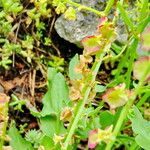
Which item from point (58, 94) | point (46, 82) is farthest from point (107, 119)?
point (46, 82)

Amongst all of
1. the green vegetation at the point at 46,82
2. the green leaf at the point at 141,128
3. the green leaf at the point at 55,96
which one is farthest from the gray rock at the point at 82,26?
the green leaf at the point at 141,128

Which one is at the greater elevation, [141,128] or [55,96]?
[141,128]

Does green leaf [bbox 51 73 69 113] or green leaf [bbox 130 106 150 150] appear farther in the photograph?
green leaf [bbox 51 73 69 113]

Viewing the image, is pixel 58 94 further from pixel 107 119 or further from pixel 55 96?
pixel 107 119

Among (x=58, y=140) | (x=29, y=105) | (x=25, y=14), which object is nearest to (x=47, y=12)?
(x=25, y=14)

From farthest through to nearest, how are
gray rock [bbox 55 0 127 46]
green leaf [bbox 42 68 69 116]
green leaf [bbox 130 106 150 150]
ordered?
gray rock [bbox 55 0 127 46] < green leaf [bbox 42 68 69 116] < green leaf [bbox 130 106 150 150]

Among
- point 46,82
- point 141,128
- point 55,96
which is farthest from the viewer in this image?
point 46,82

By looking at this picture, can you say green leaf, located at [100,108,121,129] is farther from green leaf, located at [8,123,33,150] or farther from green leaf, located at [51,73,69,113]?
green leaf, located at [8,123,33,150]

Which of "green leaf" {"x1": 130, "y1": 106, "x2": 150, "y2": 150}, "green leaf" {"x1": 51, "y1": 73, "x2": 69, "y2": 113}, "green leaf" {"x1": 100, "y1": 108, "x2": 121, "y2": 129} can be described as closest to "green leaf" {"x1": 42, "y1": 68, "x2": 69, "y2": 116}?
"green leaf" {"x1": 51, "y1": 73, "x2": 69, "y2": 113}

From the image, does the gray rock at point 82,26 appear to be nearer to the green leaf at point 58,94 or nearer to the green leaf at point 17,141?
the green leaf at point 58,94
